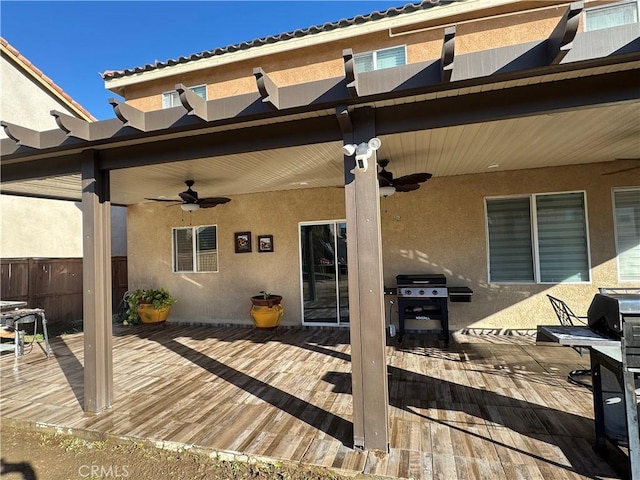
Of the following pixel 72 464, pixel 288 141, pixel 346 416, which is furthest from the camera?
pixel 346 416

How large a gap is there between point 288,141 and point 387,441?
107 inches

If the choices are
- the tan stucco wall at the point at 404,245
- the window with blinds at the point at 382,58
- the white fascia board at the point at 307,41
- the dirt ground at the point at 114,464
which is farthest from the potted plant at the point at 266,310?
the white fascia board at the point at 307,41

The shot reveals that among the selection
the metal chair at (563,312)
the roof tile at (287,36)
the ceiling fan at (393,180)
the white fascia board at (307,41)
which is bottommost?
the metal chair at (563,312)

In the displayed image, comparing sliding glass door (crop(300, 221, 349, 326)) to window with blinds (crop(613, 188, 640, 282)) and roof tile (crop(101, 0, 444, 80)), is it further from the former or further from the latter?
window with blinds (crop(613, 188, 640, 282))

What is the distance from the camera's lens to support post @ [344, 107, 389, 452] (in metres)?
2.67

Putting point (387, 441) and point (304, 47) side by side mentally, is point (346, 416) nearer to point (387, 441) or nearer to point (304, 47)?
point (387, 441)

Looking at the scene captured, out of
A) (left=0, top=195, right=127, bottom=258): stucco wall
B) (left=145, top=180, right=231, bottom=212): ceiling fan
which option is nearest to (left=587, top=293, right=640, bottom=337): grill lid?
(left=145, top=180, right=231, bottom=212): ceiling fan

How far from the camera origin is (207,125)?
293cm

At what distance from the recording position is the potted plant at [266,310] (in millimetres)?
6730

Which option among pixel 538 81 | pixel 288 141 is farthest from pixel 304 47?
pixel 538 81

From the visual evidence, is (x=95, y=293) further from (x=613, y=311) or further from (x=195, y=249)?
(x=613, y=311)

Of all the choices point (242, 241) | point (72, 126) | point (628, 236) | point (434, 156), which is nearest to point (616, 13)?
point (628, 236)

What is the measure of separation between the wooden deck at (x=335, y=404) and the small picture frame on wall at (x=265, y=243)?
218 centimetres

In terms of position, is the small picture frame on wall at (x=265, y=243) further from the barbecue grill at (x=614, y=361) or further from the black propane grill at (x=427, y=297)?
the barbecue grill at (x=614, y=361)
